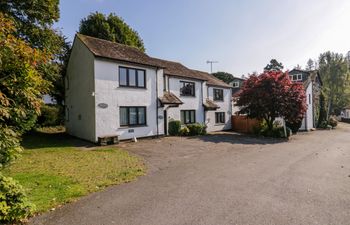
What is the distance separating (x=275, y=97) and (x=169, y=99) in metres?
10.1

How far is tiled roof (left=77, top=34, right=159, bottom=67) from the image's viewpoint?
16.4 m

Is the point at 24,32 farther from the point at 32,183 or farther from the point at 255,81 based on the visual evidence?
the point at 255,81

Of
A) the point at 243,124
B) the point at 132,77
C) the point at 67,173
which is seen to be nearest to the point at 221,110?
the point at 243,124

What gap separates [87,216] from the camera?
4.94 metres

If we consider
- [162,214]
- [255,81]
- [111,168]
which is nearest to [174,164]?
[111,168]

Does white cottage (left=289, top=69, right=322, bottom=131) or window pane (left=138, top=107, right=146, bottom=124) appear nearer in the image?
window pane (left=138, top=107, right=146, bottom=124)

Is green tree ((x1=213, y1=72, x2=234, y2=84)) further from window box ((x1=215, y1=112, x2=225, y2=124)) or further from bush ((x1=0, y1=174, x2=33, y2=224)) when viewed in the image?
bush ((x1=0, y1=174, x2=33, y2=224))

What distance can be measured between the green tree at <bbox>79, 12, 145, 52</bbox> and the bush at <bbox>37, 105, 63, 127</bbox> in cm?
1071

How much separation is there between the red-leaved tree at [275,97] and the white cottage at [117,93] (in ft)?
22.2

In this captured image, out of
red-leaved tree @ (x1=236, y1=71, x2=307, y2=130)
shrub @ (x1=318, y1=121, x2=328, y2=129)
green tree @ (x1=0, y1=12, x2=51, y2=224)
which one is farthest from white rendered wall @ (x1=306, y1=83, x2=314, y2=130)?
green tree @ (x1=0, y1=12, x2=51, y2=224)

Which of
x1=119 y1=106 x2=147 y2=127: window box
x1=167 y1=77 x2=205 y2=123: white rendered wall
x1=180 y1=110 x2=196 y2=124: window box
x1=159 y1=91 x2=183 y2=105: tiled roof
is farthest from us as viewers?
x1=180 y1=110 x2=196 y2=124: window box

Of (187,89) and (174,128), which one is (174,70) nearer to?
(187,89)

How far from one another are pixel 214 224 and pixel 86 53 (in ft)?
52.6

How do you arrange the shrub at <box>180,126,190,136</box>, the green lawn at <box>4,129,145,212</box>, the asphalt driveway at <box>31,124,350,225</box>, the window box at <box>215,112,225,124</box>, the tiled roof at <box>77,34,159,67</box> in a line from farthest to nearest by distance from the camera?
the window box at <box>215,112,225,124</box>
the shrub at <box>180,126,190,136</box>
the tiled roof at <box>77,34,159,67</box>
the green lawn at <box>4,129,145,212</box>
the asphalt driveway at <box>31,124,350,225</box>
